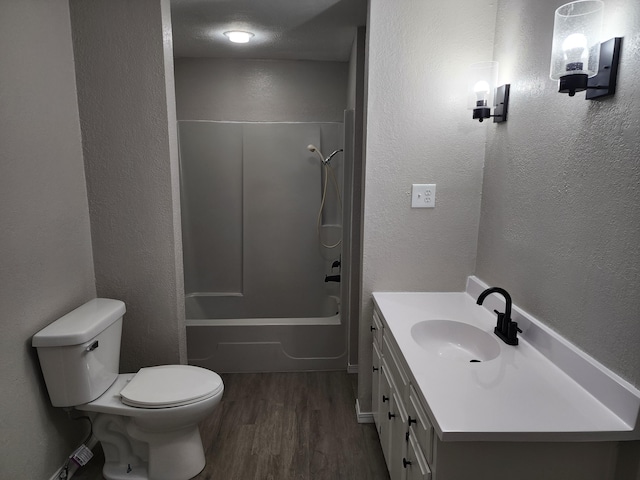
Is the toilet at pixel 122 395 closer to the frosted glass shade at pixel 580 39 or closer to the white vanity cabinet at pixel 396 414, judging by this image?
the white vanity cabinet at pixel 396 414

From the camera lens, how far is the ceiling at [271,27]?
7.54 feet

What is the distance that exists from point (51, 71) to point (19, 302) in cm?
97

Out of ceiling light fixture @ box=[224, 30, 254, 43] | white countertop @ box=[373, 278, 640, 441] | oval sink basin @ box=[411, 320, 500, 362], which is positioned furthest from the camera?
ceiling light fixture @ box=[224, 30, 254, 43]

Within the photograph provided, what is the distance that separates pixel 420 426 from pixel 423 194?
44.8 inches

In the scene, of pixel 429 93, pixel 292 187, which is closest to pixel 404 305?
pixel 429 93

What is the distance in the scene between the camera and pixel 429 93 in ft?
6.56

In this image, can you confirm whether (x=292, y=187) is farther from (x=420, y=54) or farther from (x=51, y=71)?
(x=51, y=71)

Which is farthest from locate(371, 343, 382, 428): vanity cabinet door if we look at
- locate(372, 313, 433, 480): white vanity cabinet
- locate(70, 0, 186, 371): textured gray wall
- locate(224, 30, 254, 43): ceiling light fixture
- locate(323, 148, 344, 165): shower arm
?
locate(224, 30, 254, 43): ceiling light fixture

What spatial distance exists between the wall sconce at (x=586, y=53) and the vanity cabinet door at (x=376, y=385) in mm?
1332

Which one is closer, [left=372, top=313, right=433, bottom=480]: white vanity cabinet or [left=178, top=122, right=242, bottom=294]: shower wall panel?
[left=372, top=313, right=433, bottom=480]: white vanity cabinet

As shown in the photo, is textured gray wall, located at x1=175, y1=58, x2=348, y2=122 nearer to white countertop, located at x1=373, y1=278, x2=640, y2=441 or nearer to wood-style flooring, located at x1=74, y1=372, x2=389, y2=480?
wood-style flooring, located at x1=74, y1=372, x2=389, y2=480

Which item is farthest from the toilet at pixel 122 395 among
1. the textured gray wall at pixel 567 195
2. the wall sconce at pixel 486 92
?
the wall sconce at pixel 486 92

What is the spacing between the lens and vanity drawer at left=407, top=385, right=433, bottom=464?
1.17 m

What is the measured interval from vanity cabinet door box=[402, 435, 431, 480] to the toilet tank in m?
1.31
